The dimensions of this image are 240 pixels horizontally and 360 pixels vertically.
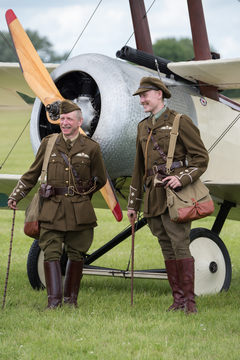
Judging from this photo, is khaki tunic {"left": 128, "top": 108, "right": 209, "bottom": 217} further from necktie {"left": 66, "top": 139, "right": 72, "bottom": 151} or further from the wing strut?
the wing strut

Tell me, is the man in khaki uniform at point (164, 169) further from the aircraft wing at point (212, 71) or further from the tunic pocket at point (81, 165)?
the aircraft wing at point (212, 71)

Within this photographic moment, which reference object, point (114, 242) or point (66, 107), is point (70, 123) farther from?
point (114, 242)

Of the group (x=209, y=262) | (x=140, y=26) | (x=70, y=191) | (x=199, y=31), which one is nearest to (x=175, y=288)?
(x=70, y=191)

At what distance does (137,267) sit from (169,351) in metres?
5.26

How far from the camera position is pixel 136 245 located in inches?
460

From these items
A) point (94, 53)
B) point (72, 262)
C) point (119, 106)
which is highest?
point (94, 53)

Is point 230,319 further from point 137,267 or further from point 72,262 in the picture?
point 137,267

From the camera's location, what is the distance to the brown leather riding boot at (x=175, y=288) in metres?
5.26

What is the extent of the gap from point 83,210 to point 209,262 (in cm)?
182

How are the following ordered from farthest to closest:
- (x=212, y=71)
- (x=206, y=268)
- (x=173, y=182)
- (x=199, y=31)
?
1. (x=199, y=31)
2. (x=206, y=268)
3. (x=212, y=71)
4. (x=173, y=182)

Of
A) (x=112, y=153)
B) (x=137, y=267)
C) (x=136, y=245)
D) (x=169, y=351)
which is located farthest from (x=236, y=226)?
(x=169, y=351)

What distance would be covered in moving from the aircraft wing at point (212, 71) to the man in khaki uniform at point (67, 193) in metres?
1.33

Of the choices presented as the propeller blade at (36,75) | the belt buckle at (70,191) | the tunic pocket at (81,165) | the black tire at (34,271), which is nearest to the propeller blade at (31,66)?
the propeller blade at (36,75)

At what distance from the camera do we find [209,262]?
6609 millimetres
